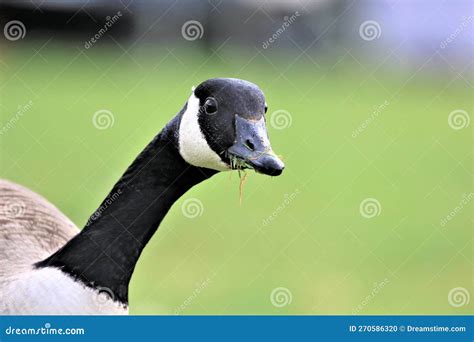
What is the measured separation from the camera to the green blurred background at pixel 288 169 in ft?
19.7

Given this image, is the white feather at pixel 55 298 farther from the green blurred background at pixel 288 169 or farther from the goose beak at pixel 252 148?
the green blurred background at pixel 288 169

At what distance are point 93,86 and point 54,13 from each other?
145 cm

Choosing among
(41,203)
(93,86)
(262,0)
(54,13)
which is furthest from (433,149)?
(41,203)

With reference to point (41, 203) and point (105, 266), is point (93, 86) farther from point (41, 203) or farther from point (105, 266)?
point (105, 266)

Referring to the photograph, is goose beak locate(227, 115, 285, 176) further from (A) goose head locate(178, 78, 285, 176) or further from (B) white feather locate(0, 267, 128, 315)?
(B) white feather locate(0, 267, 128, 315)

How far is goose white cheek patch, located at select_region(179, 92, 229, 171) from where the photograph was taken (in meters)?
3.05

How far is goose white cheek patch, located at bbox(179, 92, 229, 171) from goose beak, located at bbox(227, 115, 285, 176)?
113 millimetres

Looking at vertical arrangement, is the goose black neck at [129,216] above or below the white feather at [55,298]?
above

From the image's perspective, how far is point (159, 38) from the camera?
44.7 feet

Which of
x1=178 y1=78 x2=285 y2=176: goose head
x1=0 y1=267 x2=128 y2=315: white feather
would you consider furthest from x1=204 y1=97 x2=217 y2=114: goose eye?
x1=0 y1=267 x2=128 y2=315: white feather

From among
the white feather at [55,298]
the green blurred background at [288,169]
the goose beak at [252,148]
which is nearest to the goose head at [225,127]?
the goose beak at [252,148]

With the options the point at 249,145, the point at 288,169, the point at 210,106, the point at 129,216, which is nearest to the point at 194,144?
the point at 210,106

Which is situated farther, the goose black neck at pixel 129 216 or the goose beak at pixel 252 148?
the goose black neck at pixel 129 216

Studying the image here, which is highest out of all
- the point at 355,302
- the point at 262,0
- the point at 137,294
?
the point at 262,0
